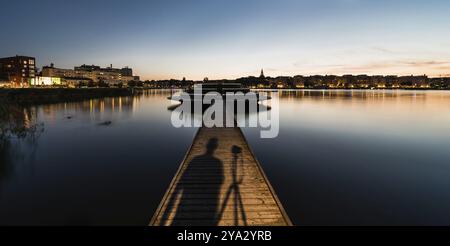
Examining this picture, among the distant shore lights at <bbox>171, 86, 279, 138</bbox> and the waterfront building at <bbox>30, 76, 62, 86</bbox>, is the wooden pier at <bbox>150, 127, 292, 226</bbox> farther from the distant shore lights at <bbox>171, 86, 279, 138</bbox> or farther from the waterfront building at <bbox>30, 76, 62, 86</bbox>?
the waterfront building at <bbox>30, 76, 62, 86</bbox>

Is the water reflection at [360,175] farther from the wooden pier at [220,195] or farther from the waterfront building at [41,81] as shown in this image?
the waterfront building at [41,81]

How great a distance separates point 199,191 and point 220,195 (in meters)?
0.92

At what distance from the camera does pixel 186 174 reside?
11570mm

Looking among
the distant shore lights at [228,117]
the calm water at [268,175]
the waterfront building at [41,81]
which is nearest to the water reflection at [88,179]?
the calm water at [268,175]

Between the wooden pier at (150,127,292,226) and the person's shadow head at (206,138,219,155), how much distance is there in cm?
45

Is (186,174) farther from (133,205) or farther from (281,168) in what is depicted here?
A: (281,168)

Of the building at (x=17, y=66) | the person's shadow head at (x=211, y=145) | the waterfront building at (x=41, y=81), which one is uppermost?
the building at (x=17, y=66)

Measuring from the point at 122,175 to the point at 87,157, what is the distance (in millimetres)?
6120

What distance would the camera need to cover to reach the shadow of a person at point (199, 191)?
776 centimetres

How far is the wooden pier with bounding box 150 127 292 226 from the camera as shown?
25.1 ft

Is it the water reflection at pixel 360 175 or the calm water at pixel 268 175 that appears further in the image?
the water reflection at pixel 360 175

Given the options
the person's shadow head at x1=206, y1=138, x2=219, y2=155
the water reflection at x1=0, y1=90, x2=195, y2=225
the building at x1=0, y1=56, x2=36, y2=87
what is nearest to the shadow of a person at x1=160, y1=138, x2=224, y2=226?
the person's shadow head at x1=206, y1=138, x2=219, y2=155

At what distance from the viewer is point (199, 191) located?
32.1ft
